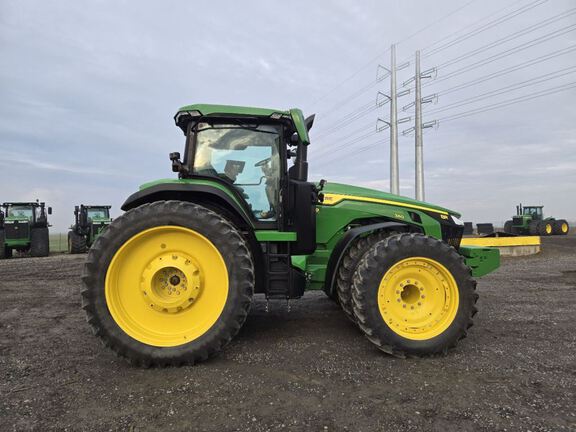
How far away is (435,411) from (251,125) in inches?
119

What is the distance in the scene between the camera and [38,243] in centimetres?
1608

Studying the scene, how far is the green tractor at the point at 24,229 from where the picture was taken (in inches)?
611

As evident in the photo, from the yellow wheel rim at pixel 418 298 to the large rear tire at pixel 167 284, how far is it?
1.31 m

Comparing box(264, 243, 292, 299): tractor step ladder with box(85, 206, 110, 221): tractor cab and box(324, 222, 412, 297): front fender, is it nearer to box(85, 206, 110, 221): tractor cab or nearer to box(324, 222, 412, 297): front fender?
box(324, 222, 412, 297): front fender

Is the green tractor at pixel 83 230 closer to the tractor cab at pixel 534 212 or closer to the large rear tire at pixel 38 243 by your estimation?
the large rear tire at pixel 38 243

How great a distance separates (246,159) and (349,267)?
5.12 feet

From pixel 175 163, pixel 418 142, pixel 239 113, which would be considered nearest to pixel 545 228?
pixel 418 142

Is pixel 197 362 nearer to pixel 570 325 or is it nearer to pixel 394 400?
pixel 394 400

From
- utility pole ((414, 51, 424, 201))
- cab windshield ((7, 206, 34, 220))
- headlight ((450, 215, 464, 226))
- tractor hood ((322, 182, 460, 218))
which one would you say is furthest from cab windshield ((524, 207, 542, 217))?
cab windshield ((7, 206, 34, 220))

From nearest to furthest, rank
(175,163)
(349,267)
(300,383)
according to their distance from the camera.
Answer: (300,383)
(175,163)
(349,267)

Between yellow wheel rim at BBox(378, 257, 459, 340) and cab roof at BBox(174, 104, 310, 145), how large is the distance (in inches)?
63.9

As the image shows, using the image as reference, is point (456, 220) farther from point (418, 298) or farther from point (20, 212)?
point (20, 212)

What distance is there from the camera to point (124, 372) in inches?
120

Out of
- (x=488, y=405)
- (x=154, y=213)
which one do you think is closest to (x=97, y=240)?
(x=154, y=213)
